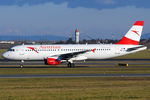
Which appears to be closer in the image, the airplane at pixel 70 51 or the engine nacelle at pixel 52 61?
the engine nacelle at pixel 52 61

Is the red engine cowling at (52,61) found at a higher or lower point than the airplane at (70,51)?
lower

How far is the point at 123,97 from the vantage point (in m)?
20.1

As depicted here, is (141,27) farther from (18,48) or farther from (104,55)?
(18,48)

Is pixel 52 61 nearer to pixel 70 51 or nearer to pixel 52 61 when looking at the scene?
pixel 52 61

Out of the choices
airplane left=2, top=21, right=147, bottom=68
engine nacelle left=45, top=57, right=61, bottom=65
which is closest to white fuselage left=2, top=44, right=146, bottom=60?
airplane left=2, top=21, right=147, bottom=68

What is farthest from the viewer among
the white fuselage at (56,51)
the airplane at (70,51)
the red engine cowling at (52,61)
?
the white fuselage at (56,51)

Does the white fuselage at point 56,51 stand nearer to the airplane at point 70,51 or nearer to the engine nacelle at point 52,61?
the airplane at point 70,51

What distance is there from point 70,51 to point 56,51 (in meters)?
2.44

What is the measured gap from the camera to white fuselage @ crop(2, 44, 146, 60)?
5241 centimetres

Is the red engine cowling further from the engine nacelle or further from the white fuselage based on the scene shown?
the white fuselage

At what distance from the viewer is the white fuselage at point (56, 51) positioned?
52406 mm

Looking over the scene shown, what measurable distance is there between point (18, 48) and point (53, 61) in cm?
731

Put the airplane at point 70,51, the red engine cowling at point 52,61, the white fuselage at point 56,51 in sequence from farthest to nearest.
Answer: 1. the white fuselage at point 56,51
2. the airplane at point 70,51
3. the red engine cowling at point 52,61

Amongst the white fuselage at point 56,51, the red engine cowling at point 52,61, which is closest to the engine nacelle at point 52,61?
the red engine cowling at point 52,61
